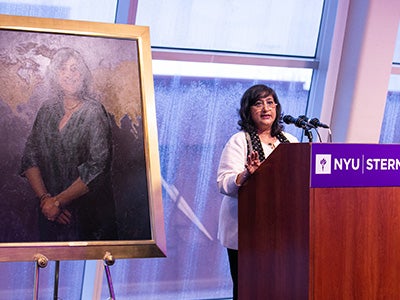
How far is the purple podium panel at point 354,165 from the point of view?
3357mm

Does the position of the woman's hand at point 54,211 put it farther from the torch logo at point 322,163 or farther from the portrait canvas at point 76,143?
the torch logo at point 322,163

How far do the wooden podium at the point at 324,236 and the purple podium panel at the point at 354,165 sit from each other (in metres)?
0.03

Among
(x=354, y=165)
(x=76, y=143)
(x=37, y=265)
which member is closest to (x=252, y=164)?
(x=354, y=165)

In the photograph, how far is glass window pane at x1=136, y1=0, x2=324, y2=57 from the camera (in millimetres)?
5430

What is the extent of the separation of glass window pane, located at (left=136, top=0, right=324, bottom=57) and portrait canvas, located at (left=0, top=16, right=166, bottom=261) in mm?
1714

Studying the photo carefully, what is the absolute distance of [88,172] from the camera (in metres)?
3.54

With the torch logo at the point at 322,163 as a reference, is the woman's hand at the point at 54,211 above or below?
below

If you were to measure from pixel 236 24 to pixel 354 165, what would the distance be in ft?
8.07

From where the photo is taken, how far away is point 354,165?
135 inches

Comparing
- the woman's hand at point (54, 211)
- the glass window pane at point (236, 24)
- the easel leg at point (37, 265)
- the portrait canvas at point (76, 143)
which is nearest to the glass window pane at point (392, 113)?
the glass window pane at point (236, 24)

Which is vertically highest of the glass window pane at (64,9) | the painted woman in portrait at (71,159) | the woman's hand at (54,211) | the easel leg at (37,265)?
the glass window pane at (64,9)

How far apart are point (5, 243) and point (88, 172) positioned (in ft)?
1.55

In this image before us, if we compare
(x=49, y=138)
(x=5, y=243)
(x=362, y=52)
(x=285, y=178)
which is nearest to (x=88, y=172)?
(x=49, y=138)

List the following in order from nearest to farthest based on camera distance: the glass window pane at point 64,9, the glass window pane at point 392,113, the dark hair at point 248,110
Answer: the dark hair at point 248,110, the glass window pane at point 64,9, the glass window pane at point 392,113
